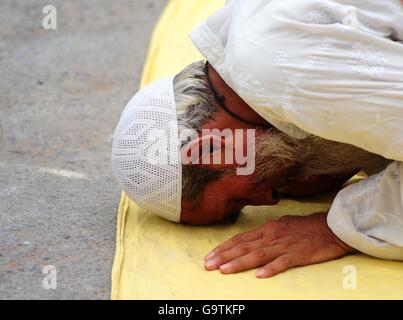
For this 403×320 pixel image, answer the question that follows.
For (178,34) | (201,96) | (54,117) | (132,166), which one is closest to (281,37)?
(201,96)

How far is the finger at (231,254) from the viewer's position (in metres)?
3.12

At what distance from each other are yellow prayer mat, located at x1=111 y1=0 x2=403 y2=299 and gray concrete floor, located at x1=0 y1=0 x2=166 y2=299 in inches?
3.1

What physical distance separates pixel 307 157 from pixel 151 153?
0.57 metres

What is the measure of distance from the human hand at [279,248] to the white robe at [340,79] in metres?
0.08

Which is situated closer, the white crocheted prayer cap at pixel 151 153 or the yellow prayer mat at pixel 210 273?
the yellow prayer mat at pixel 210 273

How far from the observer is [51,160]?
13.1 ft

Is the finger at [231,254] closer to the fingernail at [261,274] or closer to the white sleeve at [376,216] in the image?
the fingernail at [261,274]

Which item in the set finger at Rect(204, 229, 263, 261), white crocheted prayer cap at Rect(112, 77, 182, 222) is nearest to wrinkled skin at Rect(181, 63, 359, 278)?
finger at Rect(204, 229, 263, 261)

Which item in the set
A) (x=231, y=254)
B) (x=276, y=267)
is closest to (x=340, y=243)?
(x=276, y=267)

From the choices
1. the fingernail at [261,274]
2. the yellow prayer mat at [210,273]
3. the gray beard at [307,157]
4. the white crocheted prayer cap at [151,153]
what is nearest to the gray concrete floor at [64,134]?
the yellow prayer mat at [210,273]

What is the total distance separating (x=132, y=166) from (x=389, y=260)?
3.05 ft

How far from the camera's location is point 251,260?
10.2 feet

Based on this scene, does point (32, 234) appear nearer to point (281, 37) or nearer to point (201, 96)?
point (201, 96)

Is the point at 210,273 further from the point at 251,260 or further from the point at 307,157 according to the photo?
the point at 307,157
